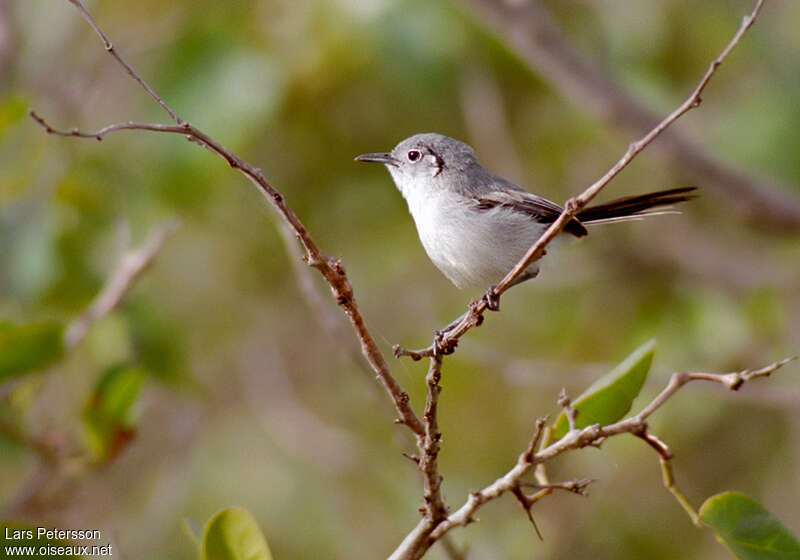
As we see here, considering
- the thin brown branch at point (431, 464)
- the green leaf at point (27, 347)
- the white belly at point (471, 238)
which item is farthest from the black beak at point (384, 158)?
the thin brown branch at point (431, 464)

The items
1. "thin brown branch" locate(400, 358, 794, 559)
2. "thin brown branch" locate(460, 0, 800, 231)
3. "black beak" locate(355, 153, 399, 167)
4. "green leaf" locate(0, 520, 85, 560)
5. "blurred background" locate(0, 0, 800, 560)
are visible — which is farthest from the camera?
"thin brown branch" locate(460, 0, 800, 231)

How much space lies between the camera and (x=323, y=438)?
5.49m

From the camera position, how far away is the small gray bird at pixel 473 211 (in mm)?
3184

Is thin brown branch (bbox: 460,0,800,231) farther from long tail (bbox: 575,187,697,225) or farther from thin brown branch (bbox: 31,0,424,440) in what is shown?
thin brown branch (bbox: 31,0,424,440)

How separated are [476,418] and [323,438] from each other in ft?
3.02

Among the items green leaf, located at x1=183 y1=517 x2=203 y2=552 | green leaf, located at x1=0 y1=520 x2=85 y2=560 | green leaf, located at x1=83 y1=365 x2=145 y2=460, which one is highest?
green leaf, located at x1=83 y1=365 x2=145 y2=460

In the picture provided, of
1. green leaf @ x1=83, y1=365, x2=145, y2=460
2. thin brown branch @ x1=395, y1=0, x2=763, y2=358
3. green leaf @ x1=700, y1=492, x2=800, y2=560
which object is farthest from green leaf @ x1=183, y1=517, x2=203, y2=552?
green leaf @ x1=700, y1=492, x2=800, y2=560

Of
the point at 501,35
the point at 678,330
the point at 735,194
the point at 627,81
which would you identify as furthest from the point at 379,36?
the point at 678,330

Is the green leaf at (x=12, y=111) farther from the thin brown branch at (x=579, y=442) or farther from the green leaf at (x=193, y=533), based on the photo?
the thin brown branch at (x=579, y=442)

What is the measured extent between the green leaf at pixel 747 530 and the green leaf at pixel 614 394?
0.28 m

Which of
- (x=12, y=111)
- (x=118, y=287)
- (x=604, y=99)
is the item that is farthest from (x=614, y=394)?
(x=604, y=99)

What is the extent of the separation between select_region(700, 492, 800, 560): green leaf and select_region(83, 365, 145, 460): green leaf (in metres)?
2.00

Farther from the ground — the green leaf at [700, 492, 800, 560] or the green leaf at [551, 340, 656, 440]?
the green leaf at [551, 340, 656, 440]

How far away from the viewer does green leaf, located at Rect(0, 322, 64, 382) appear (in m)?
2.96
